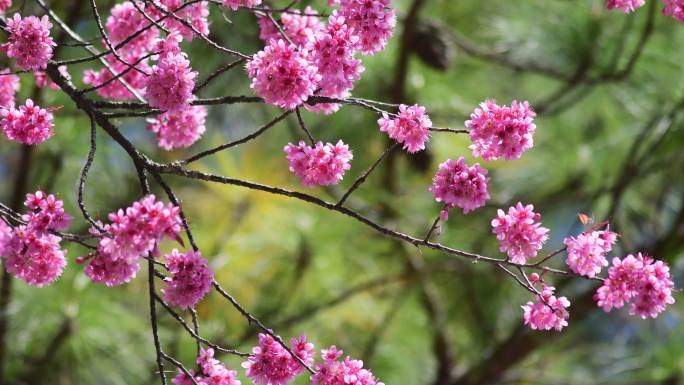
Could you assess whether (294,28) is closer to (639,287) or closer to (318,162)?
(318,162)

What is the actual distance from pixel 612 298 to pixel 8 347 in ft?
5.82

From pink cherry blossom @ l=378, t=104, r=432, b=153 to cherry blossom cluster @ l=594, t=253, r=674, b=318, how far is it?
0.26 metres

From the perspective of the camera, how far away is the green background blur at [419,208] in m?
2.38

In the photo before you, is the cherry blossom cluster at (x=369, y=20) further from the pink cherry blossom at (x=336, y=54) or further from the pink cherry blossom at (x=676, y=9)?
the pink cherry blossom at (x=676, y=9)

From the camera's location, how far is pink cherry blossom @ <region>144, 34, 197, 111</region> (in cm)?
105

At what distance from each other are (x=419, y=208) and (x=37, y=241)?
5.39 feet

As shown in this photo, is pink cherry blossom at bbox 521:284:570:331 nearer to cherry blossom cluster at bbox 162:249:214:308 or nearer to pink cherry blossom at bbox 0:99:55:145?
cherry blossom cluster at bbox 162:249:214:308

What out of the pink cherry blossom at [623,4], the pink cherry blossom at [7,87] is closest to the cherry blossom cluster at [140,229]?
the pink cherry blossom at [7,87]

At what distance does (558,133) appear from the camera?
Result: 303 centimetres

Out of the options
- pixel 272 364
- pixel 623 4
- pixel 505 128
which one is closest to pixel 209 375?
pixel 272 364

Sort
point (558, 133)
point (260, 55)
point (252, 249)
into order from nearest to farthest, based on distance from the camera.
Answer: point (260, 55)
point (252, 249)
point (558, 133)

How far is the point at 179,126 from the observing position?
1293 millimetres

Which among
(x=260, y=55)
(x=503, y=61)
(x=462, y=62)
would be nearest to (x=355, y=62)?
(x=260, y=55)

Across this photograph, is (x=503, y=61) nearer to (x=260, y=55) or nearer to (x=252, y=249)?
(x=252, y=249)
